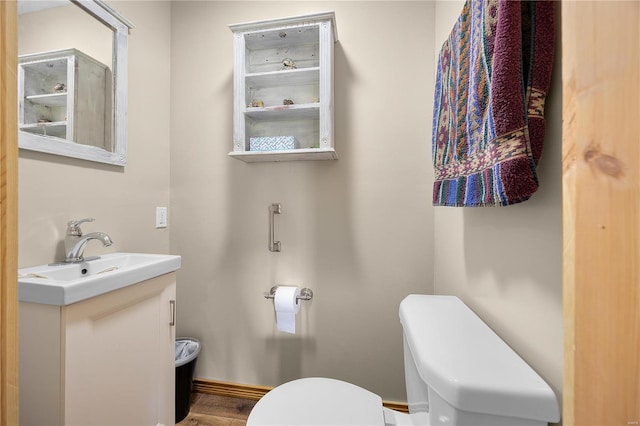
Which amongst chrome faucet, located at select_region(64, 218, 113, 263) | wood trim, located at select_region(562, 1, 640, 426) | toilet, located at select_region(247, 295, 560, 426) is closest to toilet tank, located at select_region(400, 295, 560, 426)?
toilet, located at select_region(247, 295, 560, 426)

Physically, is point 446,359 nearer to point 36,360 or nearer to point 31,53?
point 36,360

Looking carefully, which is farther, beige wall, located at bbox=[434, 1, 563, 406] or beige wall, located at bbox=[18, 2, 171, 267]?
beige wall, located at bbox=[18, 2, 171, 267]

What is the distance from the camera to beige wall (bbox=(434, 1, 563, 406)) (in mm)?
493

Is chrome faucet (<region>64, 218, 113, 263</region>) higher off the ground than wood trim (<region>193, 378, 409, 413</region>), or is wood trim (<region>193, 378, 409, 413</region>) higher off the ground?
chrome faucet (<region>64, 218, 113, 263</region>)

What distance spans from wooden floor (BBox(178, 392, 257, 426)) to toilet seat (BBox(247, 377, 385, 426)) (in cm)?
68

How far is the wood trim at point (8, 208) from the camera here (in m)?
0.43

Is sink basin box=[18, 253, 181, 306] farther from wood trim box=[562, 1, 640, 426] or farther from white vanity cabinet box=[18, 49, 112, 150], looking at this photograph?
wood trim box=[562, 1, 640, 426]

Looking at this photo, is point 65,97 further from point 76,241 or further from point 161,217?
point 161,217

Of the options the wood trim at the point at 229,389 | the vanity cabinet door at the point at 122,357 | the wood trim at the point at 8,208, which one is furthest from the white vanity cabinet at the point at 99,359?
the wood trim at the point at 229,389

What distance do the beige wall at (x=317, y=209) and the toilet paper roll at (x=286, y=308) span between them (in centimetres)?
14

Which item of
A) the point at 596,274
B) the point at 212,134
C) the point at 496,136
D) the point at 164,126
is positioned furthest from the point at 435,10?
the point at 164,126

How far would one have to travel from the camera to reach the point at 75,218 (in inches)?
42.4

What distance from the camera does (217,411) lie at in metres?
1.40

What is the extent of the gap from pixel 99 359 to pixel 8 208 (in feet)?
2.01
